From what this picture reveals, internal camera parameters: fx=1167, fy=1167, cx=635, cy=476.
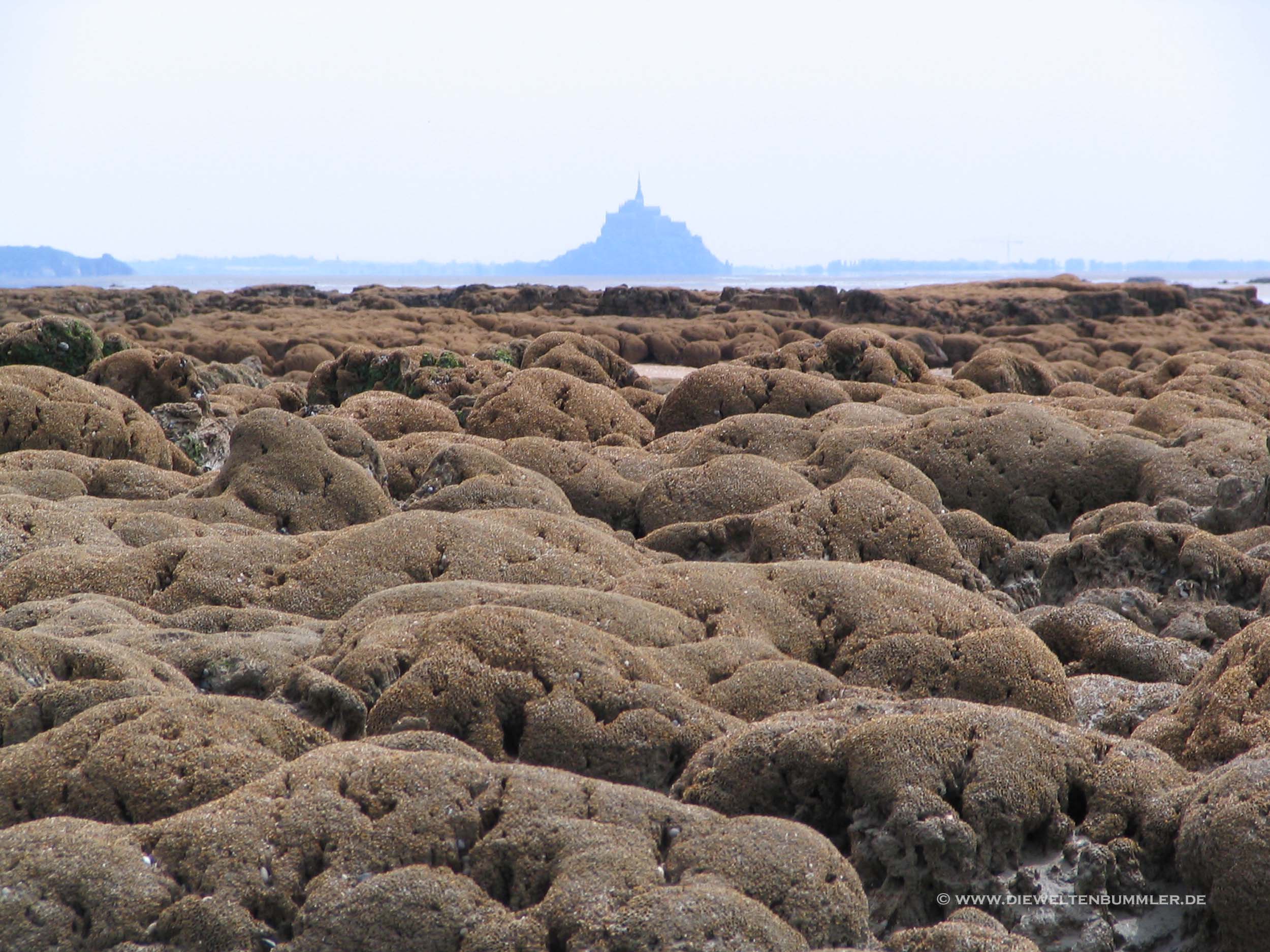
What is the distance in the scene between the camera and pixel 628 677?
791 cm

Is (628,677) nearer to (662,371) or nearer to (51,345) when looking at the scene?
(51,345)

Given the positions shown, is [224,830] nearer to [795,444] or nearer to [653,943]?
[653,943]

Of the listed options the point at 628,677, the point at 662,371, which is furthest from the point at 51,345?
the point at 662,371

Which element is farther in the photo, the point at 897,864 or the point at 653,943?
the point at 897,864

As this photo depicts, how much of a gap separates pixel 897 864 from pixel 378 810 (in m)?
2.74

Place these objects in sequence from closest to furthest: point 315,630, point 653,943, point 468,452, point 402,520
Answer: point 653,943 < point 315,630 < point 402,520 < point 468,452

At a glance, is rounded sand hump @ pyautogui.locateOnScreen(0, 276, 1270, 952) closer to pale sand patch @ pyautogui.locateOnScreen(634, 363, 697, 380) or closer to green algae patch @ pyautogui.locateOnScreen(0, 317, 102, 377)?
green algae patch @ pyautogui.locateOnScreen(0, 317, 102, 377)

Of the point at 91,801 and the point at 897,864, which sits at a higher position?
the point at 91,801

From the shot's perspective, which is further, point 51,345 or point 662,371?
point 662,371

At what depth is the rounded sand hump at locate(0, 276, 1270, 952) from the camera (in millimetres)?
5414

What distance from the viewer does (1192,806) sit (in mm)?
6203

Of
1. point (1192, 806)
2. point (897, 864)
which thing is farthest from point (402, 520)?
point (1192, 806)

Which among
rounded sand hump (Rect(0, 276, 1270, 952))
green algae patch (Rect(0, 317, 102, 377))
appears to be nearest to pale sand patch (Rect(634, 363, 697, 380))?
green algae patch (Rect(0, 317, 102, 377))

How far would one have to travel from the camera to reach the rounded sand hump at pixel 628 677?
17.8 ft
